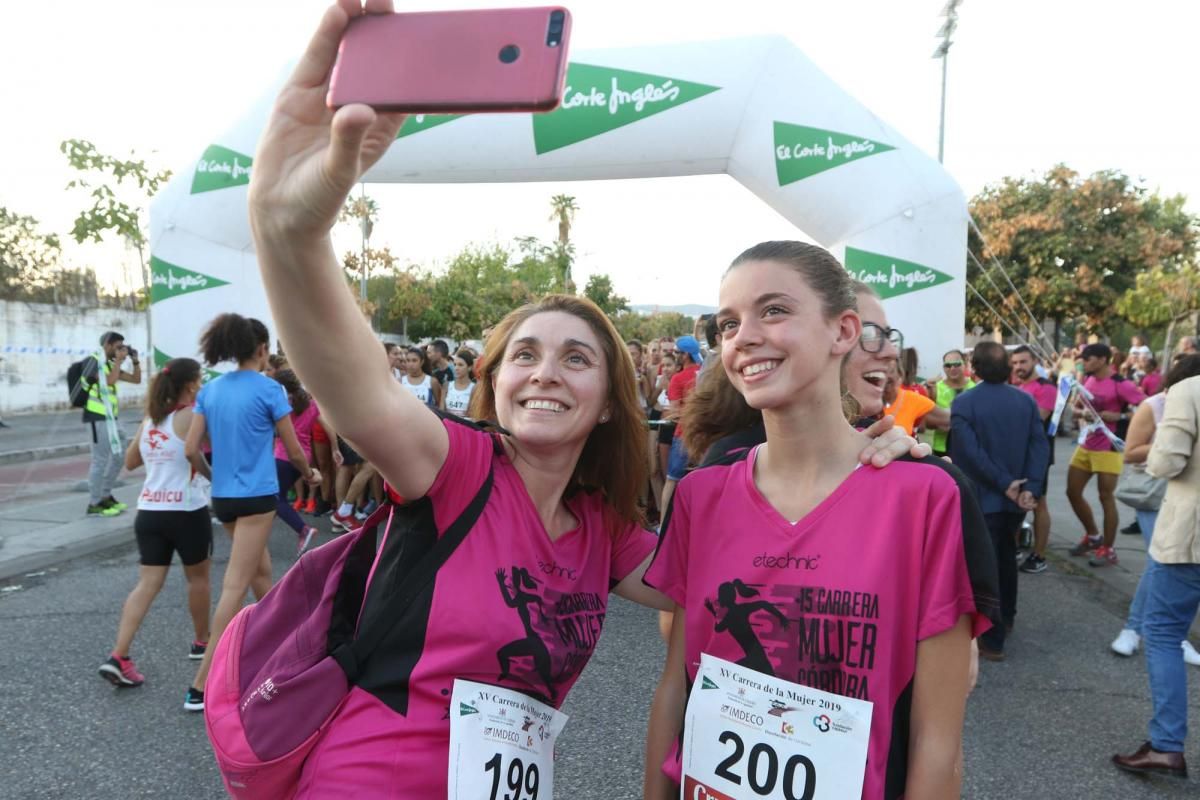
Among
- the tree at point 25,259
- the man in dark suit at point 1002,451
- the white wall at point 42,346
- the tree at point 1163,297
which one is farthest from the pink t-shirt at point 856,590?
the tree at point 1163,297

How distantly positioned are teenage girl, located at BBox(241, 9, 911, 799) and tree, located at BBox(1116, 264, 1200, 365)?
999 inches

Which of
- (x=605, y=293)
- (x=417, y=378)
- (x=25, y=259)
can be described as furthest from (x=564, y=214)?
(x=417, y=378)

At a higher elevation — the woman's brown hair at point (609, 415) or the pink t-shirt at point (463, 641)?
the woman's brown hair at point (609, 415)

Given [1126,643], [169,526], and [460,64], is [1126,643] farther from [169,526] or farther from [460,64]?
[169,526]

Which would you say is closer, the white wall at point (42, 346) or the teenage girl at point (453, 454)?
the teenage girl at point (453, 454)

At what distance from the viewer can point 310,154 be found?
3.49 ft

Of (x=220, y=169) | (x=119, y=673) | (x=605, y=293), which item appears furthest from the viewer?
(x=605, y=293)

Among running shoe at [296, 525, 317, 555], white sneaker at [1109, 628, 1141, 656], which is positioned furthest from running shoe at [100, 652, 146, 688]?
white sneaker at [1109, 628, 1141, 656]

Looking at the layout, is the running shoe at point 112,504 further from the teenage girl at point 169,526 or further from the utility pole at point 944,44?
the utility pole at point 944,44

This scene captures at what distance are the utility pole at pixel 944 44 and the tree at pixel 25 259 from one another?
20.4 metres

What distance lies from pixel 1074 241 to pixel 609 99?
20243 mm

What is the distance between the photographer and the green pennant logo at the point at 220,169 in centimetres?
774

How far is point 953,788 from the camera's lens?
56.0 inches

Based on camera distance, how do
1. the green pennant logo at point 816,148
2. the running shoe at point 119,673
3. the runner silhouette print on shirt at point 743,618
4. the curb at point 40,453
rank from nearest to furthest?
the runner silhouette print on shirt at point 743,618 < the running shoe at point 119,673 < the green pennant logo at point 816,148 < the curb at point 40,453
